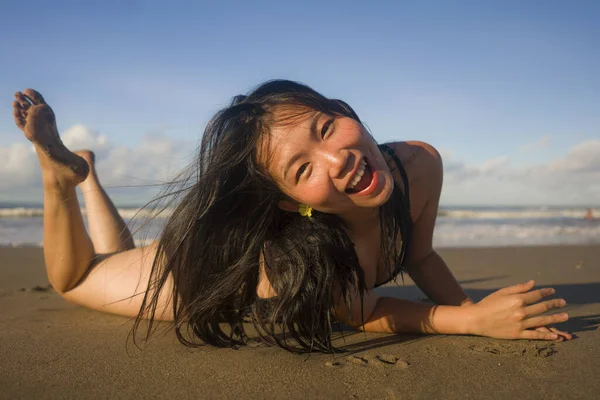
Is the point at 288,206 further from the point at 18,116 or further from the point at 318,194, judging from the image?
the point at 18,116

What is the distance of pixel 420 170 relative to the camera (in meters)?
2.73

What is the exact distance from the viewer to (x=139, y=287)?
2.86m

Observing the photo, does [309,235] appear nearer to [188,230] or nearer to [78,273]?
[188,230]

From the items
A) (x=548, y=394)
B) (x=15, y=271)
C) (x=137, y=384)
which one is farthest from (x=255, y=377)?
(x=15, y=271)

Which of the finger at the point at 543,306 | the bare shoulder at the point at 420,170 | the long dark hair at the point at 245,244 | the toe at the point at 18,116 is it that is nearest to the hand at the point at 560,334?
the finger at the point at 543,306

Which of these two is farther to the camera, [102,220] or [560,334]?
[102,220]

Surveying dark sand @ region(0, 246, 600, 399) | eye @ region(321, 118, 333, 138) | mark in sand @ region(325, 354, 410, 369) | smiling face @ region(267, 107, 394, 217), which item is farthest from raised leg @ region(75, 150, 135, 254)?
mark in sand @ region(325, 354, 410, 369)

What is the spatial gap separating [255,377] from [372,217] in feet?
3.43

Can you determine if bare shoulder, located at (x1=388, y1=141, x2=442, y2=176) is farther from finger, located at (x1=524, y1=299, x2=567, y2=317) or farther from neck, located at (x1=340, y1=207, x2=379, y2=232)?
finger, located at (x1=524, y1=299, x2=567, y2=317)

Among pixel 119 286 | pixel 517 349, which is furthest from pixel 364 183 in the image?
pixel 119 286

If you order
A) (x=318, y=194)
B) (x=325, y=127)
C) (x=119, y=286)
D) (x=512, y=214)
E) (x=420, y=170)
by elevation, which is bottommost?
(x=512, y=214)

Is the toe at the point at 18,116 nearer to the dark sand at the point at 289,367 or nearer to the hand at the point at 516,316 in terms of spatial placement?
the dark sand at the point at 289,367

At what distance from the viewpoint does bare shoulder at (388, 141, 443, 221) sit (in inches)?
106

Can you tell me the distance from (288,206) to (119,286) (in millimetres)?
1233
